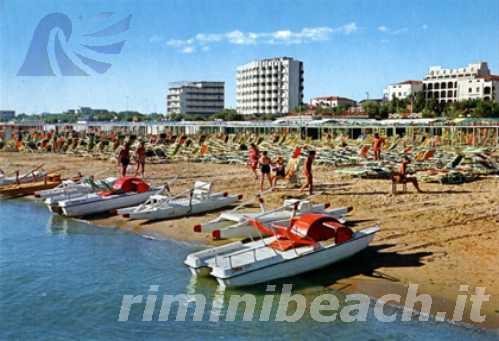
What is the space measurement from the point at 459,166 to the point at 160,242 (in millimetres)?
12182

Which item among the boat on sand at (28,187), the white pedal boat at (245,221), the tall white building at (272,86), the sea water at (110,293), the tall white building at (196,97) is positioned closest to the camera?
the sea water at (110,293)

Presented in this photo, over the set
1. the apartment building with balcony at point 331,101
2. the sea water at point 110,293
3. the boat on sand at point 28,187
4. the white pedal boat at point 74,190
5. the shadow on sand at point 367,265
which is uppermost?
the apartment building with balcony at point 331,101

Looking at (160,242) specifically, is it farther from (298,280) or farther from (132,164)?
(132,164)

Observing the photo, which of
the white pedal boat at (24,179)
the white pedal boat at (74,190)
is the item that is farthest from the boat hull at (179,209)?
the white pedal boat at (24,179)

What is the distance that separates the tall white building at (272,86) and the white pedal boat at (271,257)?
326 ft

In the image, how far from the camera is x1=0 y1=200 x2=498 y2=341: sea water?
26.3 ft

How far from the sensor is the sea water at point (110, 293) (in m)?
8.03

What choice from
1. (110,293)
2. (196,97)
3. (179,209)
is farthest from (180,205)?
(196,97)

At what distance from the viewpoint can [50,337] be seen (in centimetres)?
814

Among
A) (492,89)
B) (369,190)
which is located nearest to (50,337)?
(369,190)

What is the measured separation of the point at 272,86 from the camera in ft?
370

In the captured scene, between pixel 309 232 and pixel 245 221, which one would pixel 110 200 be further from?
pixel 309 232

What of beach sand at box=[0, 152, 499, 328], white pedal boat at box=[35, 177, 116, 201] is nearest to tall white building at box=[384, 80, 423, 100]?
beach sand at box=[0, 152, 499, 328]

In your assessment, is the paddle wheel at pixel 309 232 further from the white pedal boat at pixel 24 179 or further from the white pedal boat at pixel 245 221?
the white pedal boat at pixel 24 179
